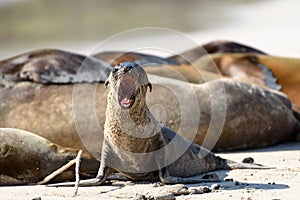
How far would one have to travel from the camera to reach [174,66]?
951 cm

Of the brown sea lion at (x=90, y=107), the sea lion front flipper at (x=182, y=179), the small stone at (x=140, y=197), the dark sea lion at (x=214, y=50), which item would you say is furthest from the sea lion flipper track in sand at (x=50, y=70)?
the dark sea lion at (x=214, y=50)

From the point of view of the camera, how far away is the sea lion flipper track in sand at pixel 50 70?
302 inches

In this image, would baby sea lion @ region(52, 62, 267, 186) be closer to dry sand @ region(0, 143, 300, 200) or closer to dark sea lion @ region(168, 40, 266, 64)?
dry sand @ region(0, 143, 300, 200)

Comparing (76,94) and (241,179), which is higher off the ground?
(76,94)

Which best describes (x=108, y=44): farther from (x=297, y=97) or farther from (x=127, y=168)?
(x=127, y=168)

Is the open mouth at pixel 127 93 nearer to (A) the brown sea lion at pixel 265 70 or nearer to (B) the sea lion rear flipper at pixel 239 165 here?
(B) the sea lion rear flipper at pixel 239 165

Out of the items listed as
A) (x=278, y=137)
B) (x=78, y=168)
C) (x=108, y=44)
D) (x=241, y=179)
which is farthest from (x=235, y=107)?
(x=108, y=44)

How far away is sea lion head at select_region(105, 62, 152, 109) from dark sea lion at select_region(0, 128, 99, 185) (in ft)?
2.29

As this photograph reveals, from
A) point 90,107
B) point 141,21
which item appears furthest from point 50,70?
point 141,21

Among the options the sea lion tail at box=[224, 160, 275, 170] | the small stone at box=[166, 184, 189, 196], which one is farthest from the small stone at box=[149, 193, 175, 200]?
the sea lion tail at box=[224, 160, 275, 170]

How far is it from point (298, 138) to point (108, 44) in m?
12.6

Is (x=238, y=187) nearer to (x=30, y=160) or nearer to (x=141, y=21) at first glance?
(x=30, y=160)

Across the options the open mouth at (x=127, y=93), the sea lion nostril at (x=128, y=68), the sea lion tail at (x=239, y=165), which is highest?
the sea lion nostril at (x=128, y=68)

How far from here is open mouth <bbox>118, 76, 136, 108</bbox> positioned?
5609 millimetres
